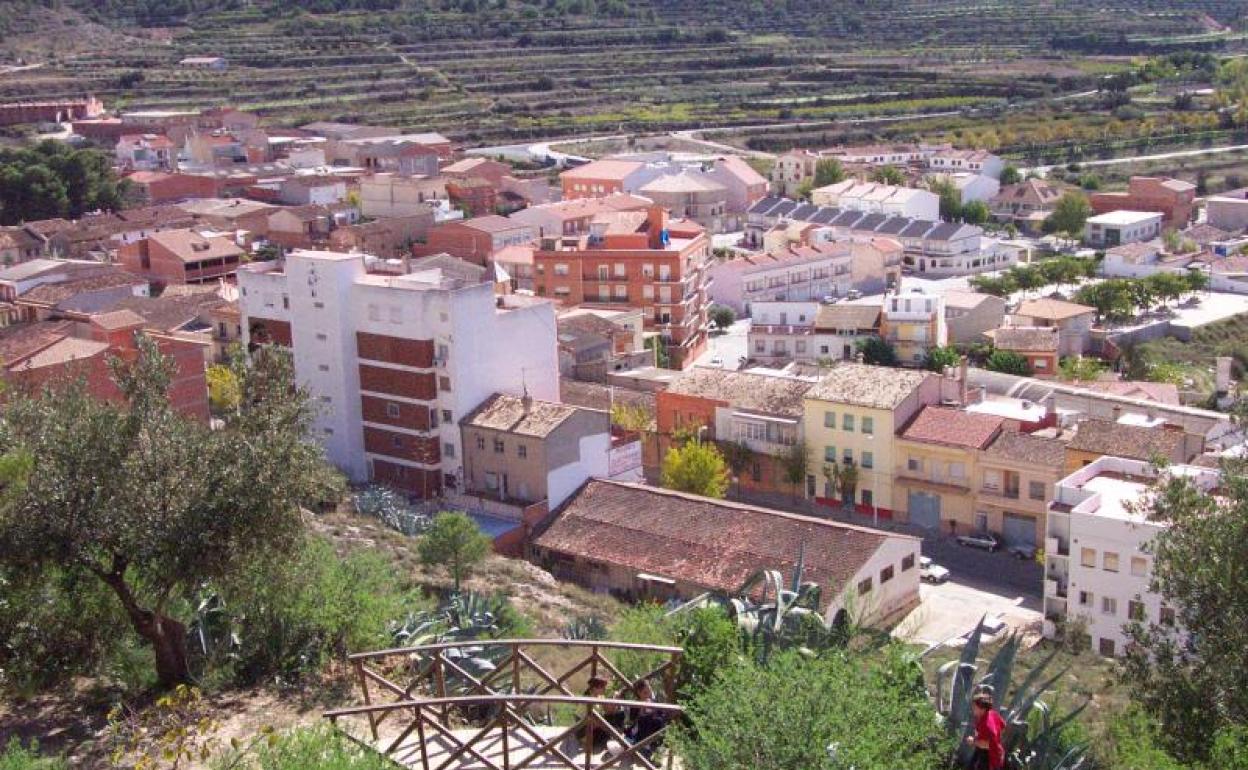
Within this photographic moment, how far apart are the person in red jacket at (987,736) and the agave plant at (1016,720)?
229 mm

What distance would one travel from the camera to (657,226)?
42.9 metres

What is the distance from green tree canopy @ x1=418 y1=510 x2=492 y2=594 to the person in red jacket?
12401 mm

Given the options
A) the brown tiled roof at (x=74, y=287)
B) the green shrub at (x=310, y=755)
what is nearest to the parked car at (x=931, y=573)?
the green shrub at (x=310, y=755)

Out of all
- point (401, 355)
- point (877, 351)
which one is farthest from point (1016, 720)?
point (877, 351)

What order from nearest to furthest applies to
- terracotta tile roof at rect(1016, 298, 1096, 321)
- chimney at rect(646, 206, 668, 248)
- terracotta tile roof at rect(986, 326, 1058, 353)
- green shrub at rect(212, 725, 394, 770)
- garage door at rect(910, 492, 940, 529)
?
green shrub at rect(212, 725, 394, 770), garage door at rect(910, 492, 940, 529), terracotta tile roof at rect(986, 326, 1058, 353), chimney at rect(646, 206, 668, 248), terracotta tile roof at rect(1016, 298, 1096, 321)

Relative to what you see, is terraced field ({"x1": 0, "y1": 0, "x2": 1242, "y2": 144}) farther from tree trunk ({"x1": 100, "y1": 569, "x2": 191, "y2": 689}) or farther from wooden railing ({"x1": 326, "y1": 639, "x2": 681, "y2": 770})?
wooden railing ({"x1": 326, "y1": 639, "x2": 681, "y2": 770})

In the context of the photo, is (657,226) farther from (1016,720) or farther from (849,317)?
(1016,720)

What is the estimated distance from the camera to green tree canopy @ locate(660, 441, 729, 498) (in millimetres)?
27469

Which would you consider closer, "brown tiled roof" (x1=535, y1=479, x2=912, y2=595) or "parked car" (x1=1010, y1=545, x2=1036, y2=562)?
"brown tiled roof" (x1=535, y1=479, x2=912, y2=595)

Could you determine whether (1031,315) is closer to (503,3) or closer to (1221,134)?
(1221,134)

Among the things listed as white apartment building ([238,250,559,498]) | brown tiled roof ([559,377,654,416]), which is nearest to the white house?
brown tiled roof ([559,377,654,416])

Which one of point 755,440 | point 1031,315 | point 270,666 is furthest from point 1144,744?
point 1031,315

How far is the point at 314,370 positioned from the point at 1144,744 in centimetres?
2083

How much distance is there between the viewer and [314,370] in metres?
27.7
